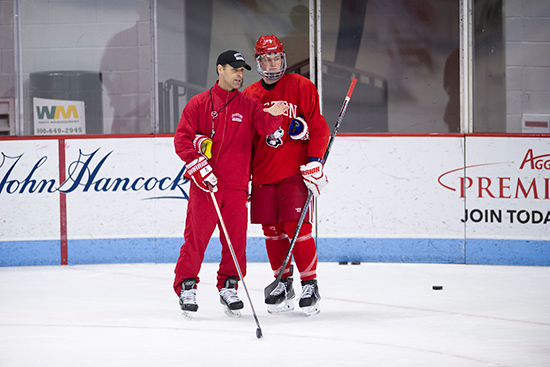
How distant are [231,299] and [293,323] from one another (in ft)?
1.03

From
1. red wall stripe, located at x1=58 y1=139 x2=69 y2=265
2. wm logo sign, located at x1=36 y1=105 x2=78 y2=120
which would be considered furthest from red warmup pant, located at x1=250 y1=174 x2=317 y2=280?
wm logo sign, located at x1=36 y1=105 x2=78 y2=120

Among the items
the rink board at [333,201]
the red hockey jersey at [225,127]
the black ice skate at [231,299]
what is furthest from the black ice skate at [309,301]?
the rink board at [333,201]

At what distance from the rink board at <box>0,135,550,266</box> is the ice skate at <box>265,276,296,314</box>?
1.81 m

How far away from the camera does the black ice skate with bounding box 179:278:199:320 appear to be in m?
3.22

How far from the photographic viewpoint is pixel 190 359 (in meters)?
2.45

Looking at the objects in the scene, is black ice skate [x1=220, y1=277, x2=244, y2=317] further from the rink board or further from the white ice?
the rink board

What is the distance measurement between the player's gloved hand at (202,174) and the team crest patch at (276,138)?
359 mm

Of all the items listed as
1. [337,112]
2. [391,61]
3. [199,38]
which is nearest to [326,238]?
[337,112]

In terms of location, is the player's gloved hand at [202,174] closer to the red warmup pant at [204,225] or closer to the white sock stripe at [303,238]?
the red warmup pant at [204,225]

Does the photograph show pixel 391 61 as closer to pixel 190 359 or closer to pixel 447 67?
pixel 447 67

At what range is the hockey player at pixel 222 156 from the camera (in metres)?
3.29

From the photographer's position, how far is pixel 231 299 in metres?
3.26

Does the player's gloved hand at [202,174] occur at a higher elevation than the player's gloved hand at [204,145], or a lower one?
lower

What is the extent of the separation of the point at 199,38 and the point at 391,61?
1.48 m
